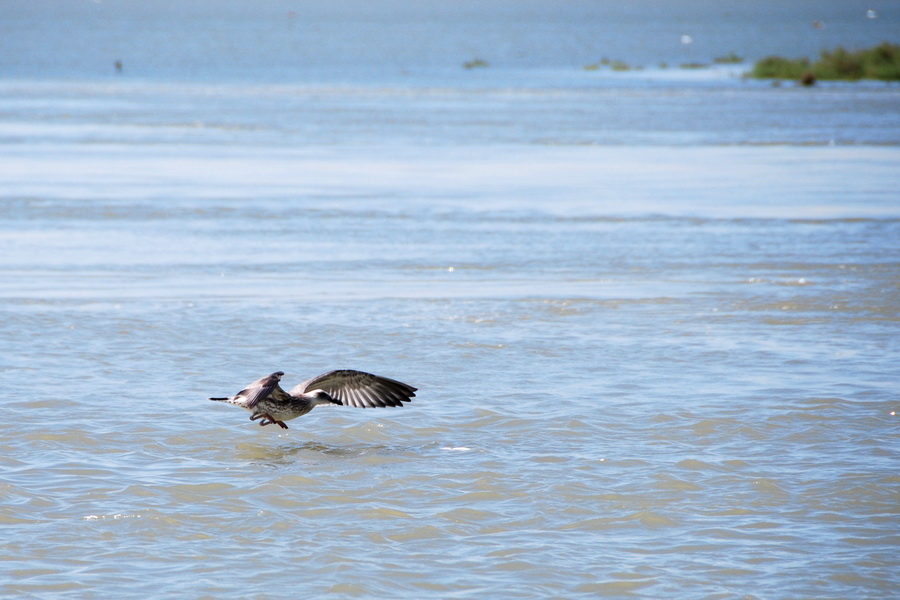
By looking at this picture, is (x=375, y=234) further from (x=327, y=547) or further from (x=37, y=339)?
(x=327, y=547)

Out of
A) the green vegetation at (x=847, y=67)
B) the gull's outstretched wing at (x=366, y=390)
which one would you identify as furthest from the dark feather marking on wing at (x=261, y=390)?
the green vegetation at (x=847, y=67)

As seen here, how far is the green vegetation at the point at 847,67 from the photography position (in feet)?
192

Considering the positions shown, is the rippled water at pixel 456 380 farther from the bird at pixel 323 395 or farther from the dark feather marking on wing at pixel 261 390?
the dark feather marking on wing at pixel 261 390

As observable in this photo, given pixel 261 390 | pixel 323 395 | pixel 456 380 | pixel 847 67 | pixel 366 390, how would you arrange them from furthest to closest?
pixel 847 67 → pixel 456 380 → pixel 366 390 → pixel 323 395 → pixel 261 390

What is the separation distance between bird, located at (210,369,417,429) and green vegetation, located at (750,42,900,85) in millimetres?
51952

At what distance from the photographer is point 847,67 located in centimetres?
5928

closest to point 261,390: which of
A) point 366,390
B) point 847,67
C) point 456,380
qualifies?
point 366,390

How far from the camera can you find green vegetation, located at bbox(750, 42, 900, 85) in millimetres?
58500

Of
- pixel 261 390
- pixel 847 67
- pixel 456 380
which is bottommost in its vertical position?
pixel 456 380

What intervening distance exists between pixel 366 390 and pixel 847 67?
56872 mm

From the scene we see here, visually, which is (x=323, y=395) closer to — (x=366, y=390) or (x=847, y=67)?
(x=366, y=390)

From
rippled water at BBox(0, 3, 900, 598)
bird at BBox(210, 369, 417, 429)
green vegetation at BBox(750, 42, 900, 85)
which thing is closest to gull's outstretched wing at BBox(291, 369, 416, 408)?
bird at BBox(210, 369, 417, 429)

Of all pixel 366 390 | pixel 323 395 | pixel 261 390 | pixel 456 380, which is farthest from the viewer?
pixel 456 380

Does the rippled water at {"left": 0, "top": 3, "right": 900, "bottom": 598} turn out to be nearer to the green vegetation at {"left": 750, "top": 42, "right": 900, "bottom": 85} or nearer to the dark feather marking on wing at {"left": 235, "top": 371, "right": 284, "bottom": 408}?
the dark feather marking on wing at {"left": 235, "top": 371, "right": 284, "bottom": 408}
